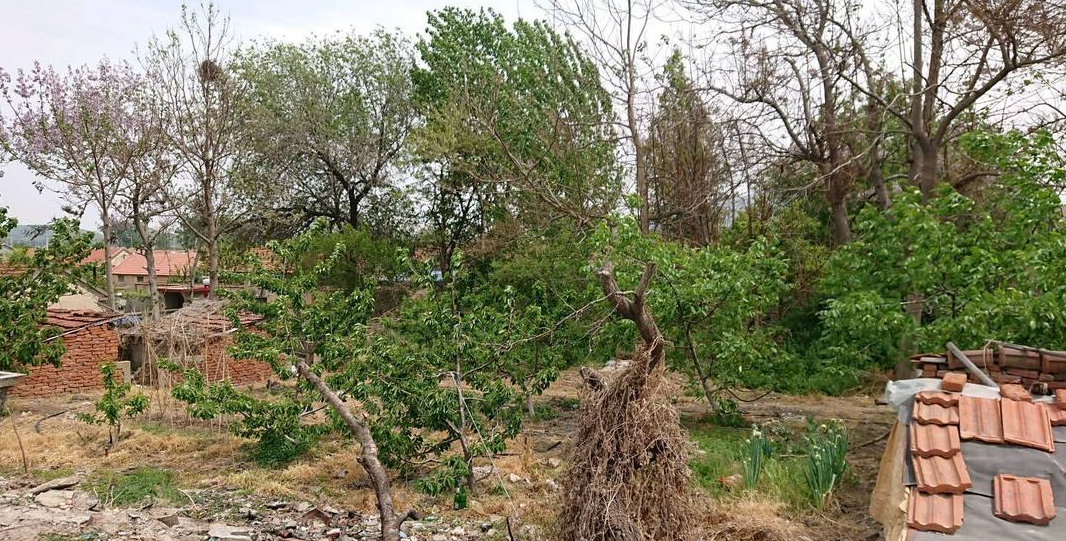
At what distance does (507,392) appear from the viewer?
24.6ft

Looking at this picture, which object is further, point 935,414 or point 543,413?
point 543,413

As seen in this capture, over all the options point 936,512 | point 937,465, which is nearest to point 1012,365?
point 937,465

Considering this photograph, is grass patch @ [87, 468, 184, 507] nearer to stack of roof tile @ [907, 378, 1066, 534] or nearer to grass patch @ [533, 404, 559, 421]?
grass patch @ [533, 404, 559, 421]

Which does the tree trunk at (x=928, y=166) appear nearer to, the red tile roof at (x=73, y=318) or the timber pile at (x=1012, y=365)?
the timber pile at (x=1012, y=365)

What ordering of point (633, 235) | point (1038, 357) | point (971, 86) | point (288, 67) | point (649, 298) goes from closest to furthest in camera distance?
point (1038, 357), point (633, 235), point (649, 298), point (971, 86), point (288, 67)

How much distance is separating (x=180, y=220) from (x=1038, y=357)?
18901mm

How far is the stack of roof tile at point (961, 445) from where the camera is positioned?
439 cm

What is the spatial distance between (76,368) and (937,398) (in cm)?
1293

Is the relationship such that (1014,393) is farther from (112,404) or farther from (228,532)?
(112,404)

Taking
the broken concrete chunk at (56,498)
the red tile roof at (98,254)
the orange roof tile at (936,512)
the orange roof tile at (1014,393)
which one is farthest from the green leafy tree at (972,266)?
the red tile roof at (98,254)

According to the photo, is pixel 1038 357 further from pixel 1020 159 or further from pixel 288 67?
pixel 288 67

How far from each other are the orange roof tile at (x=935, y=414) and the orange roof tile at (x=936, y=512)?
25.9 inches

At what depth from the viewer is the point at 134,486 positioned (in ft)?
23.0

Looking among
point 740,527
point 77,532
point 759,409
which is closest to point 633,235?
point 740,527
